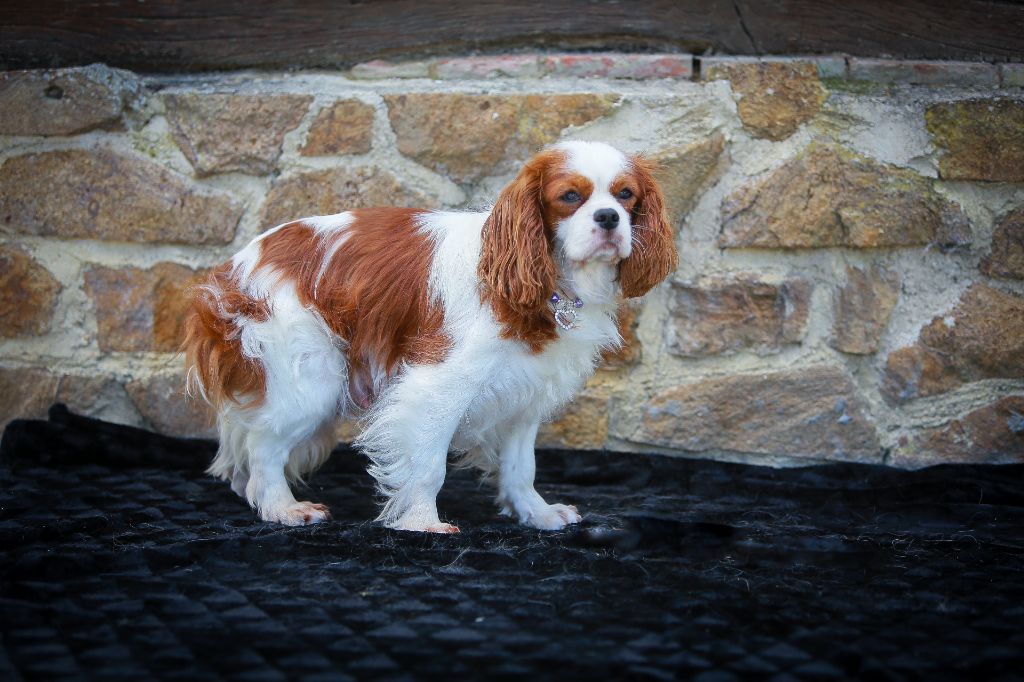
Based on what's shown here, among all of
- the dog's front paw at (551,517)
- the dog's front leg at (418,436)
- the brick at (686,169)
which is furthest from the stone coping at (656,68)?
the dog's front paw at (551,517)

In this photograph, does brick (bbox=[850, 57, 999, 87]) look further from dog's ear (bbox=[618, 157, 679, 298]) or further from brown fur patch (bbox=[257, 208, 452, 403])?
brown fur patch (bbox=[257, 208, 452, 403])

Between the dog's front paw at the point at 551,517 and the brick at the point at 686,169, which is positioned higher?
the brick at the point at 686,169

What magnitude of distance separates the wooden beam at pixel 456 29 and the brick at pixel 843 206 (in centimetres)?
40

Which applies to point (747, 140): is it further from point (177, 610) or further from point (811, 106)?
point (177, 610)

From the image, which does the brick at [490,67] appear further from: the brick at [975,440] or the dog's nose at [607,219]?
the brick at [975,440]

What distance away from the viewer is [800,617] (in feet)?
6.66

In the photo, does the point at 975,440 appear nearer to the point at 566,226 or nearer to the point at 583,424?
the point at 583,424

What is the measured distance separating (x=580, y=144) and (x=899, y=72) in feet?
4.26

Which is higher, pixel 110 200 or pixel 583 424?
pixel 110 200

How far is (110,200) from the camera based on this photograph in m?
3.30

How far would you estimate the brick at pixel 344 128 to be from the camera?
3.21m

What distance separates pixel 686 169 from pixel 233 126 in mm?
1438

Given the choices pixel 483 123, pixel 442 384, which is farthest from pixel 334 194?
pixel 442 384

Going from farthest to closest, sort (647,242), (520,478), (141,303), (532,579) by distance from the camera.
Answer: (141,303) → (520,478) → (647,242) → (532,579)
